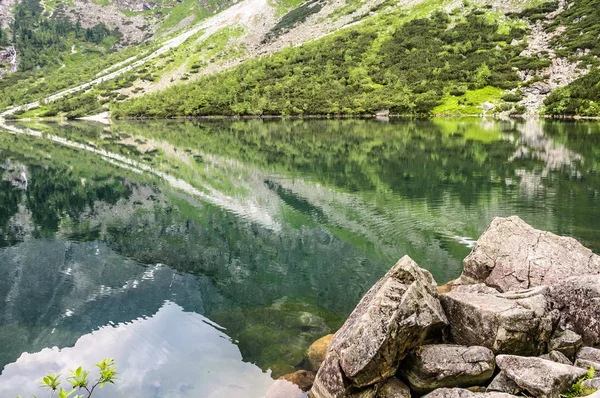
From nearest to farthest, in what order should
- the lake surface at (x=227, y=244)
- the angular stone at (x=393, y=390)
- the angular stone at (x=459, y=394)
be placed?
the angular stone at (x=459, y=394) < the angular stone at (x=393, y=390) < the lake surface at (x=227, y=244)

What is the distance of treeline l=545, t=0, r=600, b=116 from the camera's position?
105 m

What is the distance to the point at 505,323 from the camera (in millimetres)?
10102

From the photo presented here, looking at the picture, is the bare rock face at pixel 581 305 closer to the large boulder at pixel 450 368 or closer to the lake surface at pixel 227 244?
the large boulder at pixel 450 368

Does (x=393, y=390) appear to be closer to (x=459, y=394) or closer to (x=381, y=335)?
(x=381, y=335)

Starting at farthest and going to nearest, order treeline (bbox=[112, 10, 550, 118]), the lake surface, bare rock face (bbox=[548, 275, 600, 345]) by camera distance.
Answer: treeline (bbox=[112, 10, 550, 118])
the lake surface
bare rock face (bbox=[548, 275, 600, 345])

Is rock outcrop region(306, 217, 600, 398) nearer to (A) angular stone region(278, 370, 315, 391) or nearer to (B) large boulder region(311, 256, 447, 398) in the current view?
(B) large boulder region(311, 256, 447, 398)

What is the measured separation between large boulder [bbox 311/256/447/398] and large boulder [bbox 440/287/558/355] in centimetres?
49

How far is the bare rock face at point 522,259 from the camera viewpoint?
45.3 feet

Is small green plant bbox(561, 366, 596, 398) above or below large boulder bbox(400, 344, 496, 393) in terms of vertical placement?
above

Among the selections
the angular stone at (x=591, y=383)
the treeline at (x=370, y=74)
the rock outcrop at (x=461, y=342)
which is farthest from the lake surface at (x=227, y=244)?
the treeline at (x=370, y=74)

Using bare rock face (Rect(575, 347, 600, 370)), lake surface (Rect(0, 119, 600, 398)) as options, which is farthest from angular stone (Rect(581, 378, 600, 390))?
lake surface (Rect(0, 119, 600, 398))

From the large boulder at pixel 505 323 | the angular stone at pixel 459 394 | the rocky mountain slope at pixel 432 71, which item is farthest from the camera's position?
the rocky mountain slope at pixel 432 71

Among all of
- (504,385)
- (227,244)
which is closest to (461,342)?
(504,385)

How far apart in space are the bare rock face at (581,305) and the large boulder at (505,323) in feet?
1.82
